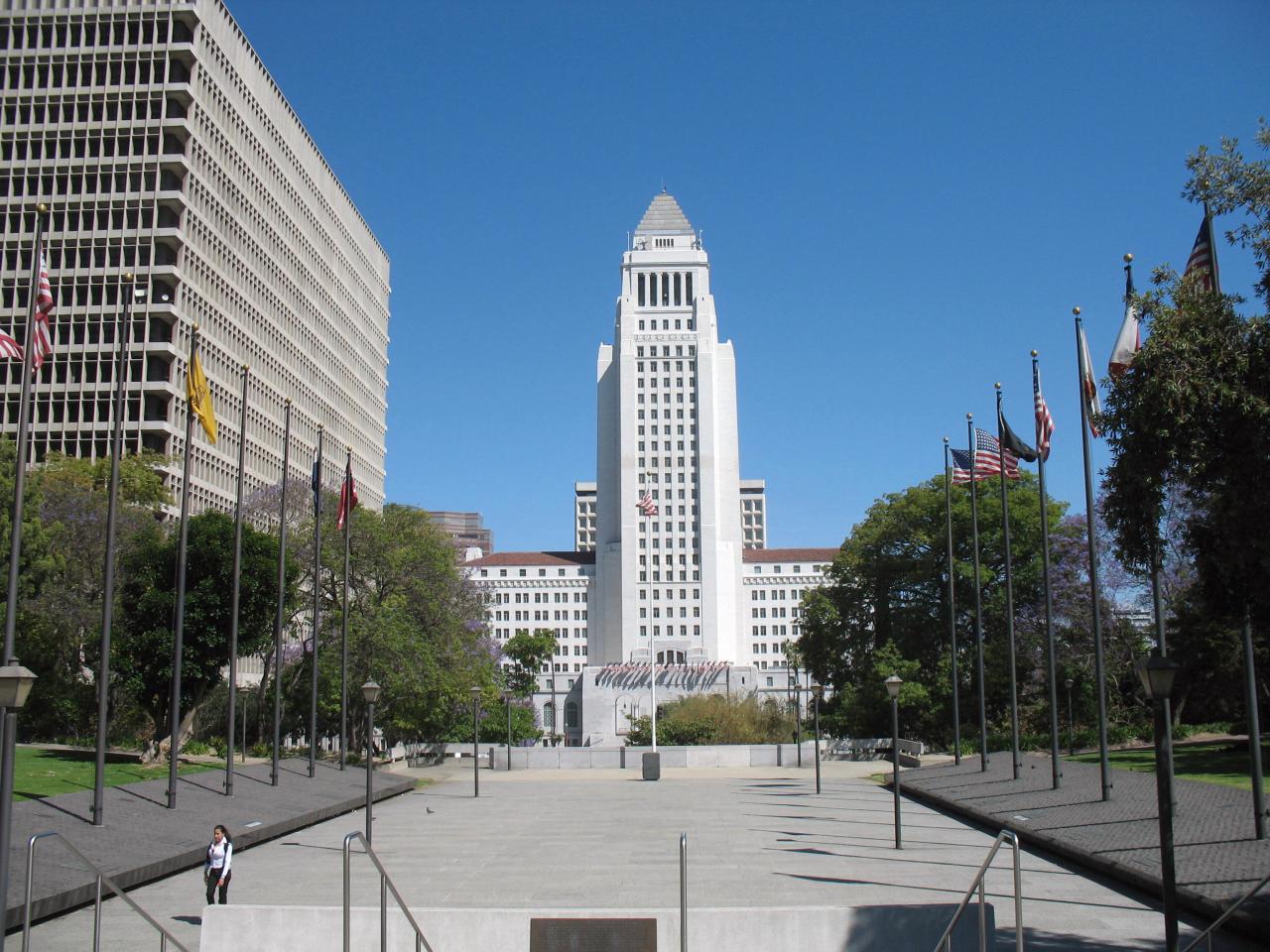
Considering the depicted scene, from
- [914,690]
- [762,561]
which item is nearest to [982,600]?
[914,690]

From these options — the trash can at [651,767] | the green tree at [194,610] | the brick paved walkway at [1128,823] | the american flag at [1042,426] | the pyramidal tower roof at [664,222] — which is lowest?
the trash can at [651,767]

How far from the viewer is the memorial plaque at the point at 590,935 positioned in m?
14.3

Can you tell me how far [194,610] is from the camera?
146 ft

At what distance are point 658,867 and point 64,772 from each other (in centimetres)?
2137

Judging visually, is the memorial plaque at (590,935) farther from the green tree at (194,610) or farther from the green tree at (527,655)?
the green tree at (527,655)

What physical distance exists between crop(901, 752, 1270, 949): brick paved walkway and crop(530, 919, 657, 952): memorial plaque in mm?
8322

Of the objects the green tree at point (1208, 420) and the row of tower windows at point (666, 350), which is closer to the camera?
the green tree at point (1208, 420)

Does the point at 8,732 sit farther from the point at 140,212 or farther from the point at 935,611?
the point at 140,212

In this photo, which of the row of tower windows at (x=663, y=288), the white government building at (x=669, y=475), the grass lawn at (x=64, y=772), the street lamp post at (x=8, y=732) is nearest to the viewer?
the street lamp post at (x=8, y=732)

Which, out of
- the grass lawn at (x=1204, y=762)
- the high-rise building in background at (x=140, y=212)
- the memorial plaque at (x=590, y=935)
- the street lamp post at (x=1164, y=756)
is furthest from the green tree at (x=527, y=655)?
the street lamp post at (x=1164, y=756)

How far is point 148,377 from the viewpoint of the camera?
74938 mm

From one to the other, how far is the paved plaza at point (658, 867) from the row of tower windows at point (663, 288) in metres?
104

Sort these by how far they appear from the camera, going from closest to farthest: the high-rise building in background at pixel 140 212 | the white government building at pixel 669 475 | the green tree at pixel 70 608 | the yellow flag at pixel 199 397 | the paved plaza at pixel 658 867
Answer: the paved plaza at pixel 658 867, the yellow flag at pixel 199 397, the green tree at pixel 70 608, the high-rise building in background at pixel 140 212, the white government building at pixel 669 475

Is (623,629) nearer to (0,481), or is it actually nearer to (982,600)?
(982,600)
